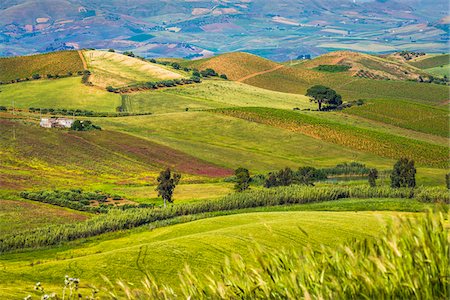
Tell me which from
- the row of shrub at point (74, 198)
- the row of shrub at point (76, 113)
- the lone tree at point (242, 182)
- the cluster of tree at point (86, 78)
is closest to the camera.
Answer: the row of shrub at point (74, 198)

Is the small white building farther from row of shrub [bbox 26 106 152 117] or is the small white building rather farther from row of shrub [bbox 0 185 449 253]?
row of shrub [bbox 0 185 449 253]

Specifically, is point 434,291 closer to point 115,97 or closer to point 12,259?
point 12,259

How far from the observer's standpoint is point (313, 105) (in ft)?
610

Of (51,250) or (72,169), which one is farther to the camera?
(72,169)

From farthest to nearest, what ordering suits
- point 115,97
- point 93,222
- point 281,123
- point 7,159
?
point 115,97, point 281,123, point 7,159, point 93,222

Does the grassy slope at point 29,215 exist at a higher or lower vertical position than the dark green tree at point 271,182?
lower

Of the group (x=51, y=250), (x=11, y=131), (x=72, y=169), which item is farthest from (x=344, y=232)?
(x=11, y=131)

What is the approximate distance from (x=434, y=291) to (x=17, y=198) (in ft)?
228

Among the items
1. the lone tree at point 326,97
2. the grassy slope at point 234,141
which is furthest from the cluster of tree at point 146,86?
the lone tree at point 326,97

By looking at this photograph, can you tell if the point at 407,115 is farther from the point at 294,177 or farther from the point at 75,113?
the point at 294,177

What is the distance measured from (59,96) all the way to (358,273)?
166 meters

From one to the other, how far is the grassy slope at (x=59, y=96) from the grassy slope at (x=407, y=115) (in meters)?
58.6

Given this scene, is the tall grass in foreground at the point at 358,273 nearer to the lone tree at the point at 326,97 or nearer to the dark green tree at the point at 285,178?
the dark green tree at the point at 285,178

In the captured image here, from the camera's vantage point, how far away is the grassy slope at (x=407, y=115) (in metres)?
156
